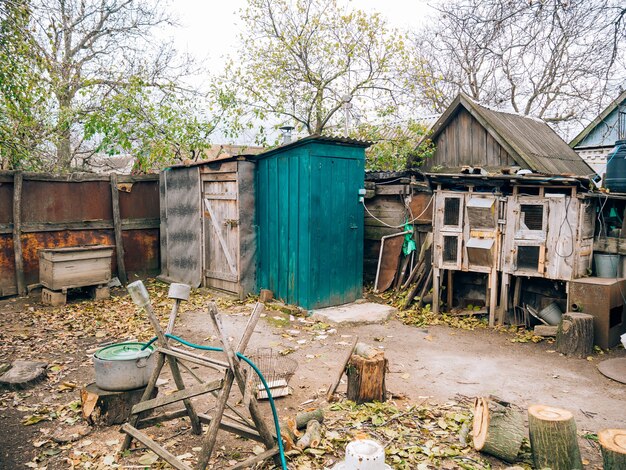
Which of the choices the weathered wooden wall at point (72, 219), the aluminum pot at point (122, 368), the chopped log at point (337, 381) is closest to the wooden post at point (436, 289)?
the chopped log at point (337, 381)

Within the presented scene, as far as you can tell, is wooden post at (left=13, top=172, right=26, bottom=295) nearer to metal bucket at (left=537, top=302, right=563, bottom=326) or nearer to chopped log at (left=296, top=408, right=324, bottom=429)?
chopped log at (left=296, top=408, right=324, bottom=429)

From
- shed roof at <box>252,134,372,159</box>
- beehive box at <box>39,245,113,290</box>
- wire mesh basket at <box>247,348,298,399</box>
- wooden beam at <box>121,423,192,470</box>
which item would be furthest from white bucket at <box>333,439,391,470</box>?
beehive box at <box>39,245,113,290</box>

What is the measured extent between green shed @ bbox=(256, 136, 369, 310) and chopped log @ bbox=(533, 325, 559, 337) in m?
3.20

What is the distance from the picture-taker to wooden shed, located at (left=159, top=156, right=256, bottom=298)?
9.33 meters

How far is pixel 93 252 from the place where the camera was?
9172mm

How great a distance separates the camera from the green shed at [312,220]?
839 centimetres

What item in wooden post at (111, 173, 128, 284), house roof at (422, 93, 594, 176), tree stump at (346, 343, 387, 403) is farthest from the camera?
wooden post at (111, 173, 128, 284)

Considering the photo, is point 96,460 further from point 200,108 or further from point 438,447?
point 200,108

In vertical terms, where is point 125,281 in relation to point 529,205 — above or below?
below

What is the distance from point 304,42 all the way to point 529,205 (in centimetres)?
764

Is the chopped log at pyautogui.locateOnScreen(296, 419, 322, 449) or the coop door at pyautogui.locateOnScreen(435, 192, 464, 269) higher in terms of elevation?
the coop door at pyautogui.locateOnScreen(435, 192, 464, 269)

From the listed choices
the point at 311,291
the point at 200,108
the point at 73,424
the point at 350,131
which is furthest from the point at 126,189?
the point at 73,424

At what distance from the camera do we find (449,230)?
824 centimetres

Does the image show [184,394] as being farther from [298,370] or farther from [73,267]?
[73,267]
